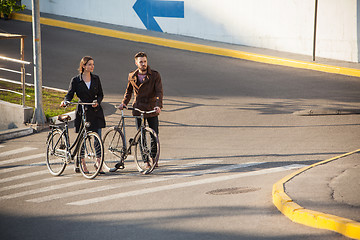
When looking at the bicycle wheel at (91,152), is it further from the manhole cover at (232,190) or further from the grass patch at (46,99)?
the grass patch at (46,99)

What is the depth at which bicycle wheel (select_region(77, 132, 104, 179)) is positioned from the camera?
10.0 meters

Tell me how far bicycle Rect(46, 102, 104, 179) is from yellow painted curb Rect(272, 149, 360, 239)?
3.13 m

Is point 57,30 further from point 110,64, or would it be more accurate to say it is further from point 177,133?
point 177,133

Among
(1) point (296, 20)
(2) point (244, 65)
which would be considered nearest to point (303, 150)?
(2) point (244, 65)

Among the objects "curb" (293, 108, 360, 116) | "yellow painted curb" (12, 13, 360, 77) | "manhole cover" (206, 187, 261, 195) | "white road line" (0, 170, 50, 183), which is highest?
"yellow painted curb" (12, 13, 360, 77)

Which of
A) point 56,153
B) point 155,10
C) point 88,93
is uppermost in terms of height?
point 155,10

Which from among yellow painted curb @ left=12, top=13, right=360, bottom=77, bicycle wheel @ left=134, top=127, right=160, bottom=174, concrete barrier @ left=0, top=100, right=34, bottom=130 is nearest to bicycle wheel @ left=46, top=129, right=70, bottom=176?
bicycle wheel @ left=134, top=127, right=160, bottom=174

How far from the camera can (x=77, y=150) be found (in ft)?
34.0

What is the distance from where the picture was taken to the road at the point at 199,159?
24.5 feet

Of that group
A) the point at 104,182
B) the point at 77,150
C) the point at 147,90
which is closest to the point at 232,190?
the point at 104,182

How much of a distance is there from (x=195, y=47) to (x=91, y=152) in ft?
43.5

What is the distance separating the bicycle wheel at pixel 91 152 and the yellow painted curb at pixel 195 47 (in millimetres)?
10736

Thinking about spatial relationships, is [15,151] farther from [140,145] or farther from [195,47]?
[195,47]

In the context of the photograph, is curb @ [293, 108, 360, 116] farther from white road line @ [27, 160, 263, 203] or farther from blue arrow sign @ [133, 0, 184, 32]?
blue arrow sign @ [133, 0, 184, 32]
